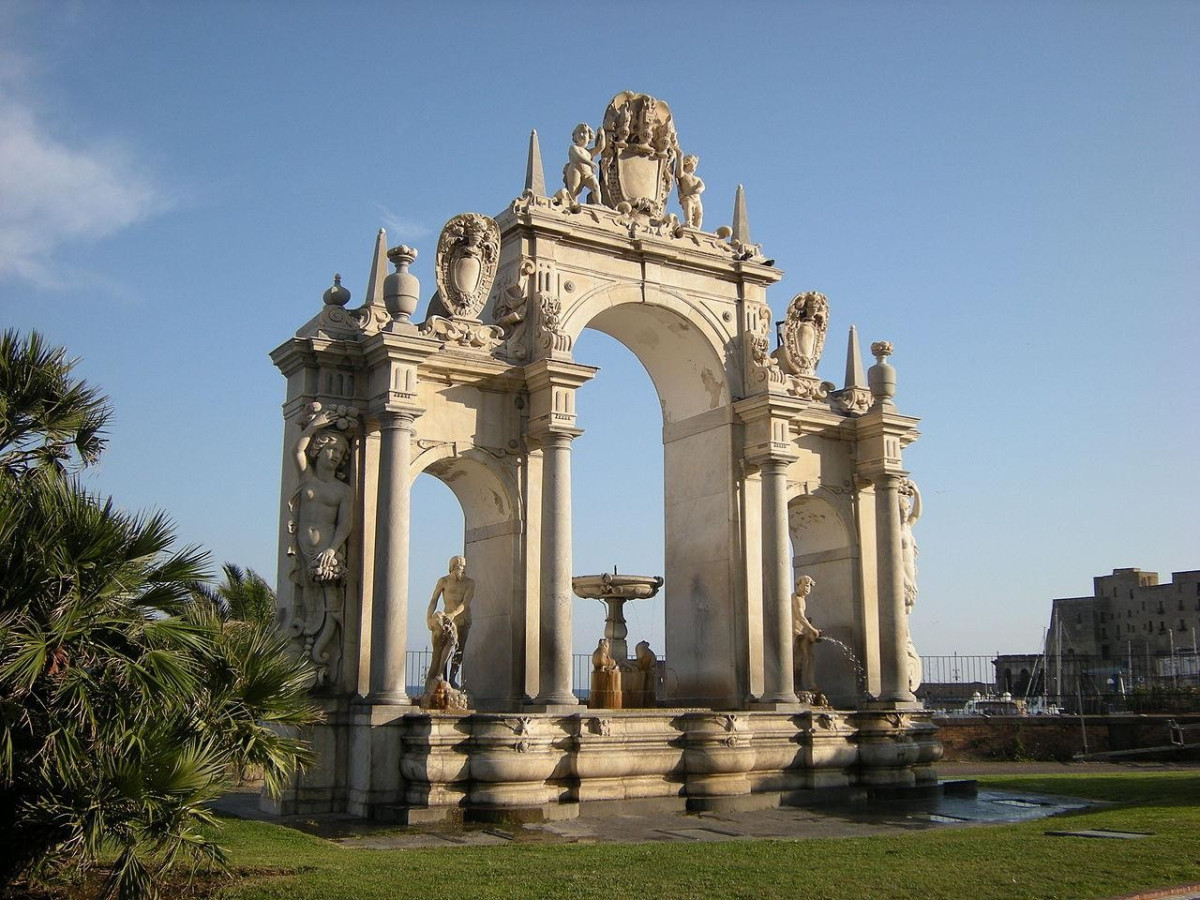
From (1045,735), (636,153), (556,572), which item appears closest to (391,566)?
(556,572)

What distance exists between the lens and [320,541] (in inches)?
743

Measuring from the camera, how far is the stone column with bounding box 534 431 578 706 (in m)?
19.6

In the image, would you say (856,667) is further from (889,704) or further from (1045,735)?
(1045,735)

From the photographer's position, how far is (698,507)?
77.2 ft

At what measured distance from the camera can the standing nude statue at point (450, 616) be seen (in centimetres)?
1919

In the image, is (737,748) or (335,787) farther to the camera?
(737,748)

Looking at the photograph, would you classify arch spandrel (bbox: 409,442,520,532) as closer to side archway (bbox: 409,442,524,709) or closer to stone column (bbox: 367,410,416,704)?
side archway (bbox: 409,442,524,709)

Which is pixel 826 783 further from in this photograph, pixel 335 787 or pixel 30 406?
pixel 30 406

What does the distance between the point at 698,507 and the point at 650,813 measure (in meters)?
6.66

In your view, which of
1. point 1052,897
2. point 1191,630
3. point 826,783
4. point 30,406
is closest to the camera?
point 1052,897

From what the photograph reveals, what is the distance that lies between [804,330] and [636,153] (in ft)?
15.8

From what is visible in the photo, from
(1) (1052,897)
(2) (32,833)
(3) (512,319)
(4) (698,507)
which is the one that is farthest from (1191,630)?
(2) (32,833)

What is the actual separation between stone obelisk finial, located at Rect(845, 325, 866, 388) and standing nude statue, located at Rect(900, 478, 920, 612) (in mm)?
2260

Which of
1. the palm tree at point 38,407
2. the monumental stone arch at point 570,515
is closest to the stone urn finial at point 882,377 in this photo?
the monumental stone arch at point 570,515
